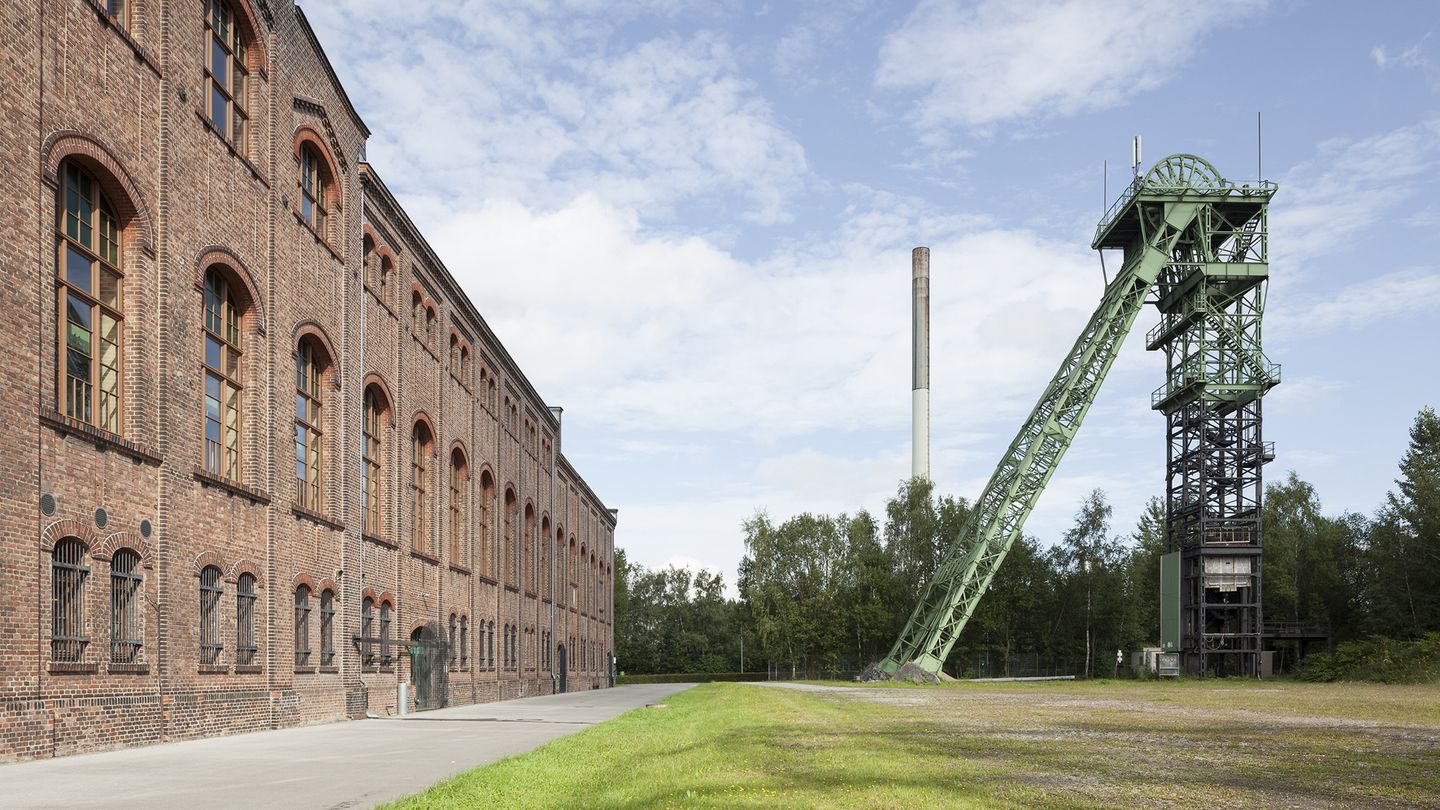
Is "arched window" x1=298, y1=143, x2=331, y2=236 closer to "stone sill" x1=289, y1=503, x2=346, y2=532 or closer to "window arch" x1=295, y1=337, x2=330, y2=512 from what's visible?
"window arch" x1=295, y1=337, x2=330, y2=512

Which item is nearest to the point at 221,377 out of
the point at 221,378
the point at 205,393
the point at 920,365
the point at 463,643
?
the point at 221,378

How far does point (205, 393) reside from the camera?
19875mm

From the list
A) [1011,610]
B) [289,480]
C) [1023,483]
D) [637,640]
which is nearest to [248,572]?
[289,480]

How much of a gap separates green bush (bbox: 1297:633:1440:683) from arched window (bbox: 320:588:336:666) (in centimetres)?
3486

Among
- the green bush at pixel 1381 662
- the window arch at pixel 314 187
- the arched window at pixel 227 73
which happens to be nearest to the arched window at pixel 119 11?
the arched window at pixel 227 73

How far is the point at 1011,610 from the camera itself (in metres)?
73.2

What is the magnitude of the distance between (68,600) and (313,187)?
12.3 meters

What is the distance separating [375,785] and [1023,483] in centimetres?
4451

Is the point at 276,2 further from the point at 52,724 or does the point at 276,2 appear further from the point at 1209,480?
Answer: the point at 1209,480

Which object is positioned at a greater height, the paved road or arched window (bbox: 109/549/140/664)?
arched window (bbox: 109/549/140/664)

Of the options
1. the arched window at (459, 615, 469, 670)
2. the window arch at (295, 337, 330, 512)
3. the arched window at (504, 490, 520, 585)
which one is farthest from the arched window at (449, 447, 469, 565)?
the window arch at (295, 337, 330, 512)

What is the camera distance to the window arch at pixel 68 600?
15.2m

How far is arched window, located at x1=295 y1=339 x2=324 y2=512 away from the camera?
2417cm

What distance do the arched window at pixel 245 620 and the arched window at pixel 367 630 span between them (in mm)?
5414
